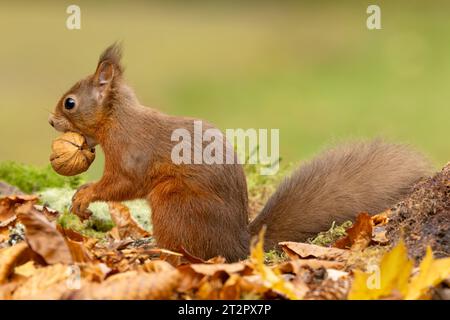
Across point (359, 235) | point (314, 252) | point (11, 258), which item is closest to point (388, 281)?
point (314, 252)

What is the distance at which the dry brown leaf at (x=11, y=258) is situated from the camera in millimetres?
2951

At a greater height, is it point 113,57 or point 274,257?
point 113,57

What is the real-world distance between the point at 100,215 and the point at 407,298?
3100mm

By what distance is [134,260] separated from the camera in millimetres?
3303

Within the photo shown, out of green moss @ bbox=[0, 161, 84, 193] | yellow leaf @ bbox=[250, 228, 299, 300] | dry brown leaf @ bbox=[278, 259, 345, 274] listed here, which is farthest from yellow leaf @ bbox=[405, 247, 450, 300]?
green moss @ bbox=[0, 161, 84, 193]

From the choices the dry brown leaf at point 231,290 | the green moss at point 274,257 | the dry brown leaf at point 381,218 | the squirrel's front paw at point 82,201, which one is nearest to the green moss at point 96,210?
the squirrel's front paw at point 82,201

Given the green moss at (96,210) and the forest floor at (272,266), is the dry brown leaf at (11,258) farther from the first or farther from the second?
the green moss at (96,210)

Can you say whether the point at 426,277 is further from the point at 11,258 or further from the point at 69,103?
the point at 69,103

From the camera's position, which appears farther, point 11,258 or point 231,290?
point 11,258

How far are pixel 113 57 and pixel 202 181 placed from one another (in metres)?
1.01

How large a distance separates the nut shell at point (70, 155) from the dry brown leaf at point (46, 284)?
1.63 meters

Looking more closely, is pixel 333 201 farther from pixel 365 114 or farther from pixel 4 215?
pixel 365 114

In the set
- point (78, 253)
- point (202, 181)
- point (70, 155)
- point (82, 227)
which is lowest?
point (82, 227)

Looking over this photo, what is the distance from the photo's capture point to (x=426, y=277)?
2566mm
